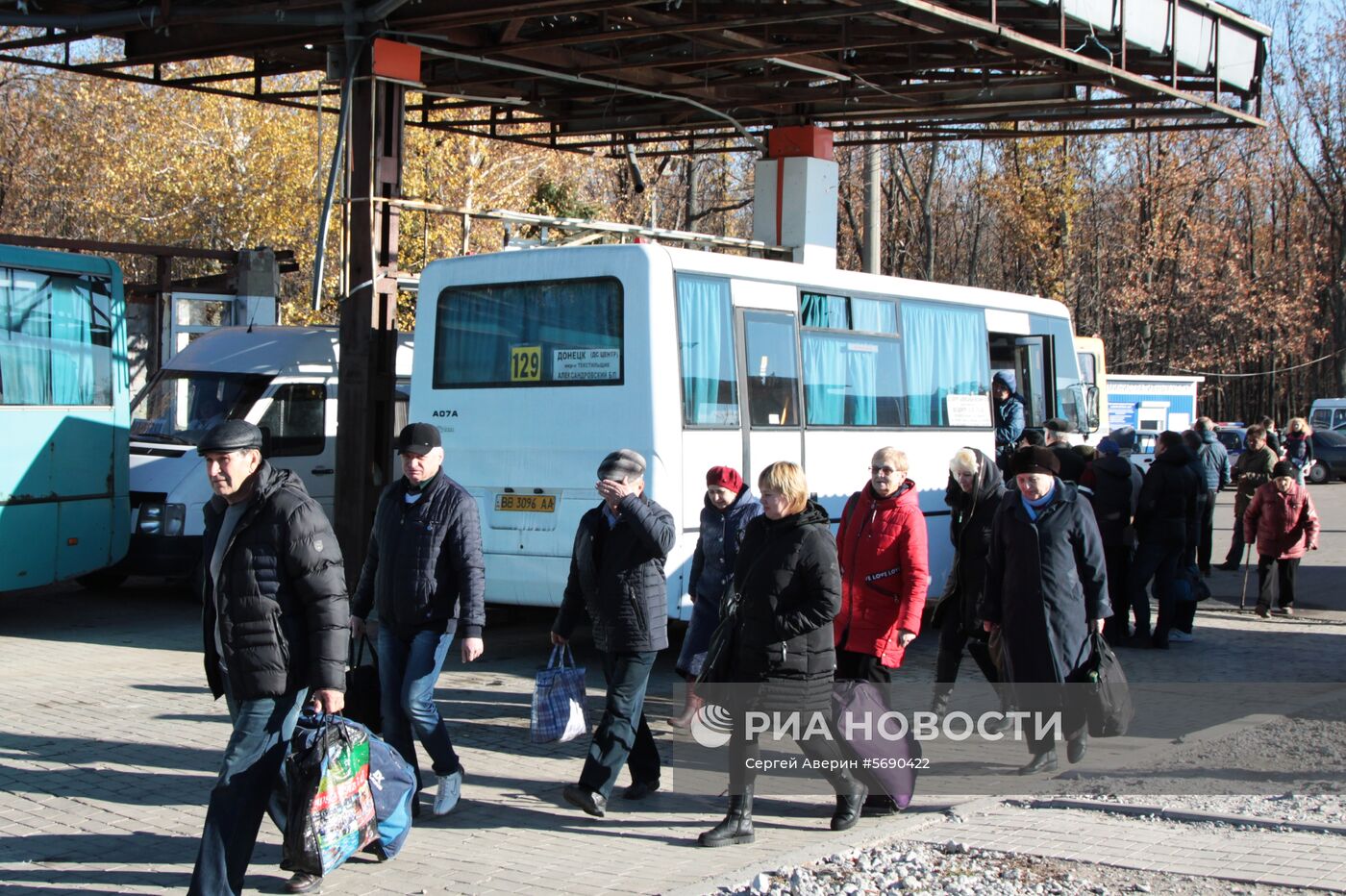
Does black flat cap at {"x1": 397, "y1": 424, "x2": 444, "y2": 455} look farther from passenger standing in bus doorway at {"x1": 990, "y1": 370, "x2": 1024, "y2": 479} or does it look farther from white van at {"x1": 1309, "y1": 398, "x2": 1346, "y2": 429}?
white van at {"x1": 1309, "y1": 398, "x2": 1346, "y2": 429}

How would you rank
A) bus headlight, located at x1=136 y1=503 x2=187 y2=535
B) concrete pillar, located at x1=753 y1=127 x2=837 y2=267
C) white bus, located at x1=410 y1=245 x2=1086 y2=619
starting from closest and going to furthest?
white bus, located at x1=410 y1=245 x2=1086 y2=619 < bus headlight, located at x1=136 y1=503 x2=187 y2=535 < concrete pillar, located at x1=753 y1=127 x2=837 y2=267

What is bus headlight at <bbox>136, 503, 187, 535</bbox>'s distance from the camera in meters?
13.2

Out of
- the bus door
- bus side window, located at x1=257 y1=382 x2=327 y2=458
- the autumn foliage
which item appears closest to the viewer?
the bus door

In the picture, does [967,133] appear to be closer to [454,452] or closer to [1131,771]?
[454,452]

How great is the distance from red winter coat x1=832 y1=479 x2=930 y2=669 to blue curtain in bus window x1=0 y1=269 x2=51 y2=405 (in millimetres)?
7992

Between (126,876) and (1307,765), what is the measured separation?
19.8 feet

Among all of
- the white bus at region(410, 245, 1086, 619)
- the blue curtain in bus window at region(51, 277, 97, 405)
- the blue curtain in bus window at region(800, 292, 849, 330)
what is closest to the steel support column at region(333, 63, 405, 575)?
the white bus at region(410, 245, 1086, 619)

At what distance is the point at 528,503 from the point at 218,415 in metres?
5.04

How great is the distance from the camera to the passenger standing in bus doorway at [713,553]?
7520 mm

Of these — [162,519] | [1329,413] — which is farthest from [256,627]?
[1329,413]

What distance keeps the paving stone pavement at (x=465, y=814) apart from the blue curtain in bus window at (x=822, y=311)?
2866mm

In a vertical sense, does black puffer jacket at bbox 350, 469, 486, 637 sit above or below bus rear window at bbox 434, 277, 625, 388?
below

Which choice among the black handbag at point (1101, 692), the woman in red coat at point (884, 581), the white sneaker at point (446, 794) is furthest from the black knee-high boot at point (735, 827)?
the black handbag at point (1101, 692)

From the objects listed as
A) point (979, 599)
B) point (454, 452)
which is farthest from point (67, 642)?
point (979, 599)
